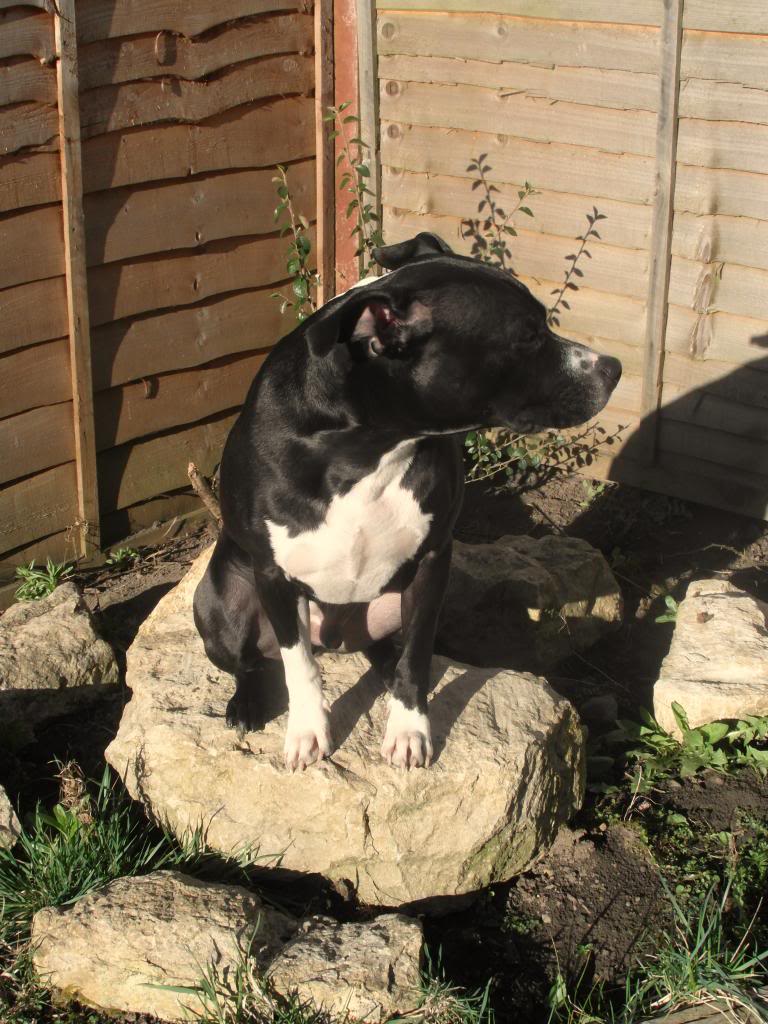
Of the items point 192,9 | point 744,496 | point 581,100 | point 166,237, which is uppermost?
point 192,9

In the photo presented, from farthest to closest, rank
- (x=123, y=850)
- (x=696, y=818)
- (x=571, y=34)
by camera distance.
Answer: (x=571, y=34), (x=696, y=818), (x=123, y=850)

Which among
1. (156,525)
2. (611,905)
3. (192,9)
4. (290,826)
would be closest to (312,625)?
(290,826)

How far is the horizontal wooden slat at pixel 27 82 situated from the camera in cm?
398

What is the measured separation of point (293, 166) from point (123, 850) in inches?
128

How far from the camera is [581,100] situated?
449cm

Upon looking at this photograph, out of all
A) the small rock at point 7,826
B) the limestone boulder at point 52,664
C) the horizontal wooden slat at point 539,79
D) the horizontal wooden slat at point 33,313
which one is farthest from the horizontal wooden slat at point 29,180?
the small rock at point 7,826

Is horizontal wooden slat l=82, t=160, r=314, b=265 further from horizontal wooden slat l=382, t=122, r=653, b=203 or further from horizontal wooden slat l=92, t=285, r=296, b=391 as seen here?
horizontal wooden slat l=382, t=122, r=653, b=203

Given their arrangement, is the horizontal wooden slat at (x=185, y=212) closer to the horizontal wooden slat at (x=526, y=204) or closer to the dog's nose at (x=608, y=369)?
the horizontal wooden slat at (x=526, y=204)

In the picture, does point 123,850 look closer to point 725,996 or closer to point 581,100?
point 725,996

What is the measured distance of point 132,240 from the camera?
4559 millimetres

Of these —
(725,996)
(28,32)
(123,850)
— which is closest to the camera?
(725,996)

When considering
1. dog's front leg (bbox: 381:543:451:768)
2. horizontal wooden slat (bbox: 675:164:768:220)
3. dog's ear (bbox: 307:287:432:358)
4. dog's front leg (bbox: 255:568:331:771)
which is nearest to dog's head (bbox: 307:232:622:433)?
dog's ear (bbox: 307:287:432:358)

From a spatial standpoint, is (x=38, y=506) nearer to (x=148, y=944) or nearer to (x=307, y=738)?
(x=307, y=738)

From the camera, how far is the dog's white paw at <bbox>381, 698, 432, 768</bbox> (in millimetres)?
2926
